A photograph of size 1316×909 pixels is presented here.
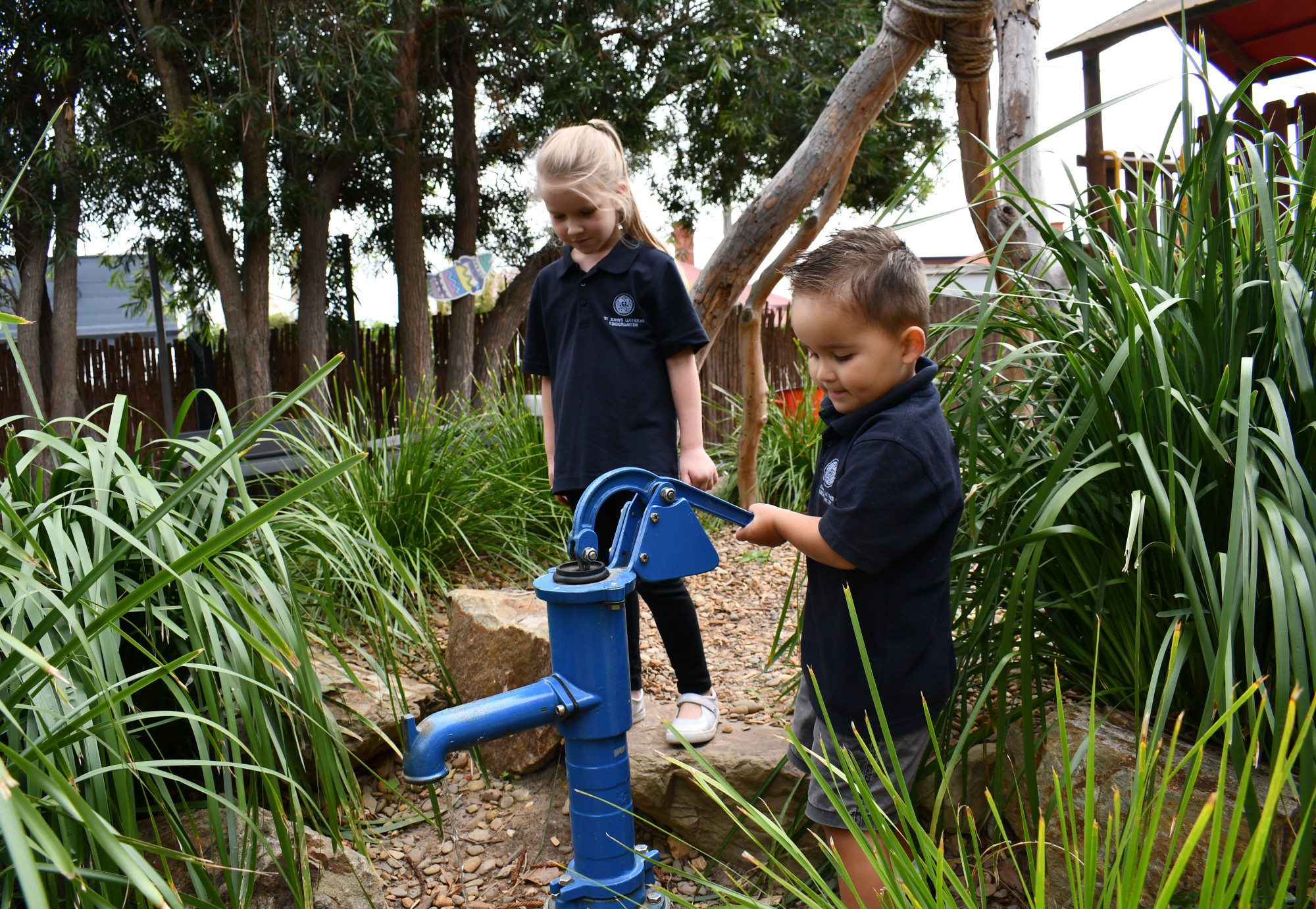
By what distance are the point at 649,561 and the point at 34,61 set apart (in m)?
8.38

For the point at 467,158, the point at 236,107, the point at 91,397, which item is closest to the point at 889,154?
the point at 467,158

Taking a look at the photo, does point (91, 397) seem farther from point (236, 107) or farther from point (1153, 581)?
point (1153, 581)

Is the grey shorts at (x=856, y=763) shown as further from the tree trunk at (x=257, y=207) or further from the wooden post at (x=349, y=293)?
the wooden post at (x=349, y=293)

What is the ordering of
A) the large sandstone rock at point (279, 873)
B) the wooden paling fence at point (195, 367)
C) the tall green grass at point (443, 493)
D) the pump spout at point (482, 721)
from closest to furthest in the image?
1. the pump spout at point (482, 721)
2. the large sandstone rock at point (279, 873)
3. the tall green grass at point (443, 493)
4. the wooden paling fence at point (195, 367)

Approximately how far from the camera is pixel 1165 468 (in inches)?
53.9

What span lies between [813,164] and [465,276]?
3.44 m

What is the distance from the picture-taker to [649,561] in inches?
52.5

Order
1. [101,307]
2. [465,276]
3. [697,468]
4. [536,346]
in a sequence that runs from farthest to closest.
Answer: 1. [101,307]
2. [465,276]
3. [536,346]
4. [697,468]

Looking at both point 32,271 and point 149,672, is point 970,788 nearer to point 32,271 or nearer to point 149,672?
point 149,672

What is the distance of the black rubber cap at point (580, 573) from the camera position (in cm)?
120

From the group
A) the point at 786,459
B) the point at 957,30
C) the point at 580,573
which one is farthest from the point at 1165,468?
the point at 786,459

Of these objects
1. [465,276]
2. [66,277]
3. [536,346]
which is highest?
[66,277]

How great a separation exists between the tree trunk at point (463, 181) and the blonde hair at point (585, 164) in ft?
21.1

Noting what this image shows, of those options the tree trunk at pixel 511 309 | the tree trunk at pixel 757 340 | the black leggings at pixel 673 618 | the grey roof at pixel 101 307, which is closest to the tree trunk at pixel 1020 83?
the tree trunk at pixel 757 340
